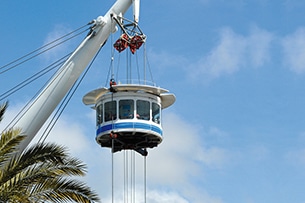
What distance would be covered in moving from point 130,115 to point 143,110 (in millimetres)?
865

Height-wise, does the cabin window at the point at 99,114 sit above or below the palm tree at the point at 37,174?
above

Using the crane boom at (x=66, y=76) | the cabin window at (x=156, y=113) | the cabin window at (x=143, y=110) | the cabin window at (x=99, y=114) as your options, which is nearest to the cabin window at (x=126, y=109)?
the cabin window at (x=143, y=110)

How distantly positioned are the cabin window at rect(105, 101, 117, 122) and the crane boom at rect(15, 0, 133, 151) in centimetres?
603

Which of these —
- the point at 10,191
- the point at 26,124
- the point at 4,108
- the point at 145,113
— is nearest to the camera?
the point at 10,191

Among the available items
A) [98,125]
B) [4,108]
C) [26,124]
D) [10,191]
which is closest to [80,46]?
[26,124]

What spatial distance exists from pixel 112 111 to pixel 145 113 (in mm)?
2067

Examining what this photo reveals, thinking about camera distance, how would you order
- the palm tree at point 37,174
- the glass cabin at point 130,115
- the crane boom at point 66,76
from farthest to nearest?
the glass cabin at point 130,115 → the crane boom at point 66,76 → the palm tree at point 37,174

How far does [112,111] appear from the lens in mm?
44469

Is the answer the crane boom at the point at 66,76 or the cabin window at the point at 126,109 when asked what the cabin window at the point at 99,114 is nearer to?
A: the cabin window at the point at 126,109

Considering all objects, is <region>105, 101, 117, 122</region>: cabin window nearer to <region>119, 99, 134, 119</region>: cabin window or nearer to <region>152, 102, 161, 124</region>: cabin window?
<region>119, 99, 134, 119</region>: cabin window

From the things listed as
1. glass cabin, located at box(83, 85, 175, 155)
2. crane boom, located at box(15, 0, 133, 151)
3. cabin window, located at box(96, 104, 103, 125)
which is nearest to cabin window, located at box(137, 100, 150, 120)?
glass cabin, located at box(83, 85, 175, 155)

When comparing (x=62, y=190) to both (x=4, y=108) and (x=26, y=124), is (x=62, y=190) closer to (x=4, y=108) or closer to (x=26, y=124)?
(x=4, y=108)

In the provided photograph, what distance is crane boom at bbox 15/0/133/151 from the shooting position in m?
34.8

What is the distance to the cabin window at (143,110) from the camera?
144 ft
